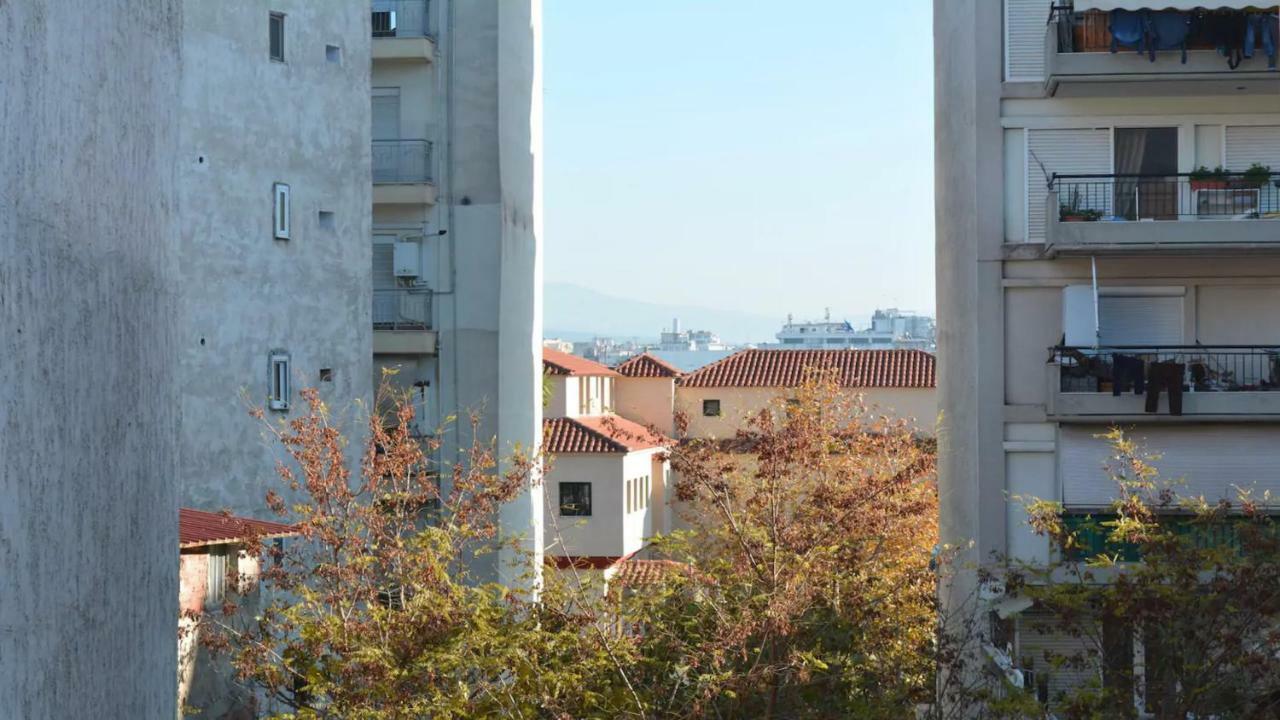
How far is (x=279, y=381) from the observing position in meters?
30.3

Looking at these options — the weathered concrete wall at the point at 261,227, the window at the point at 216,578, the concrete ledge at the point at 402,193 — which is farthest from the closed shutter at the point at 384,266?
the window at the point at 216,578

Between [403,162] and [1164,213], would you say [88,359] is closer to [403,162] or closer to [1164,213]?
[1164,213]

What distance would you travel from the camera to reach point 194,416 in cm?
2881

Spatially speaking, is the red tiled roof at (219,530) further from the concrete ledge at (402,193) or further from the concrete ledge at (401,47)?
the concrete ledge at (401,47)

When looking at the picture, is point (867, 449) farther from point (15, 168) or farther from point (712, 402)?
point (712, 402)

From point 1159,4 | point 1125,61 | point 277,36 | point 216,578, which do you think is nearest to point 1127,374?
point 1125,61

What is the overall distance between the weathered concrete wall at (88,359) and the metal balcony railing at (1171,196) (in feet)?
55.3

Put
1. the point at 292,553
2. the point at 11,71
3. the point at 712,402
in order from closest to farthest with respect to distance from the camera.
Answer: the point at 11,71
the point at 292,553
the point at 712,402

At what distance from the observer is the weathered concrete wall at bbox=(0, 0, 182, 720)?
7895mm

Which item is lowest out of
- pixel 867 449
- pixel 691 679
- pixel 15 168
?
pixel 691 679

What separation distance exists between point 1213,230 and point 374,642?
13.8m

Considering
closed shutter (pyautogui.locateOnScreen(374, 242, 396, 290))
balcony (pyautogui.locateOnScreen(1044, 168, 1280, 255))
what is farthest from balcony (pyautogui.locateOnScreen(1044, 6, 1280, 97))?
closed shutter (pyautogui.locateOnScreen(374, 242, 396, 290))

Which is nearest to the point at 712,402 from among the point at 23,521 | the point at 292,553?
the point at 292,553

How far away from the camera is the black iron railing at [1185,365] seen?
949 inches
